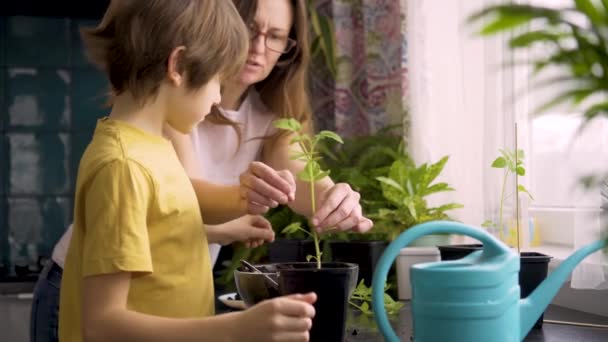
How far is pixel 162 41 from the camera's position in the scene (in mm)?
994

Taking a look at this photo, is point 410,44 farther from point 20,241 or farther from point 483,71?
point 20,241

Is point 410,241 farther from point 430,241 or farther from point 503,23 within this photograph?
point 430,241

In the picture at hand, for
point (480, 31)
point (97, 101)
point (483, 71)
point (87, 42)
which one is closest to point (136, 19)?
point (87, 42)

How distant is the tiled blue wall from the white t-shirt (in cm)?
151

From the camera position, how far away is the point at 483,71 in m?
1.88

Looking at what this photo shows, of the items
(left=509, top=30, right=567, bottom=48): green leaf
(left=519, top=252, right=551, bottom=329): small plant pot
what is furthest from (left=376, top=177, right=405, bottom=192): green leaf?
(left=509, top=30, right=567, bottom=48): green leaf

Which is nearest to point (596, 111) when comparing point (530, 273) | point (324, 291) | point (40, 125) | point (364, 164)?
point (324, 291)

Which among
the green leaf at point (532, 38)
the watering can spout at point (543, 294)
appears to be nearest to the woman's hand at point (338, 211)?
the watering can spout at point (543, 294)

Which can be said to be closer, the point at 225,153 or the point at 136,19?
the point at 136,19

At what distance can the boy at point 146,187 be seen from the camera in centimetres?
87

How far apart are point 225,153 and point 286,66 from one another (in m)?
0.25

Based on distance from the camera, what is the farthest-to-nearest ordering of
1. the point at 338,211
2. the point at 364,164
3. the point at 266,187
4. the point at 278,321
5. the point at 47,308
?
the point at 364,164
the point at 47,308
the point at 338,211
the point at 266,187
the point at 278,321

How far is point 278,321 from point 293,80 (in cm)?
108

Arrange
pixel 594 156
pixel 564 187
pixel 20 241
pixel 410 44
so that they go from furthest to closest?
pixel 20 241 → pixel 410 44 → pixel 564 187 → pixel 594 156
